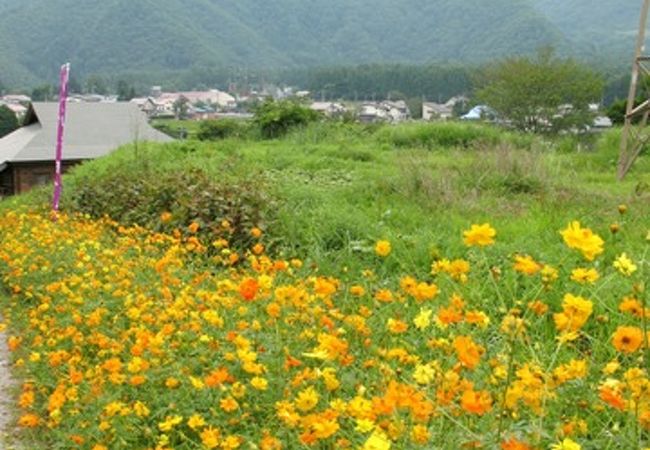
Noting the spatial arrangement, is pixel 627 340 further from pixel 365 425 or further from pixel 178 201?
pixel 178 201

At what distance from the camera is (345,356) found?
94.5 inches

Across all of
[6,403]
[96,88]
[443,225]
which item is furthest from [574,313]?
[96,88]

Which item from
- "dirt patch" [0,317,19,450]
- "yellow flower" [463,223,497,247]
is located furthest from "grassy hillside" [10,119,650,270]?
"yellow flower" [463,223,497,247]

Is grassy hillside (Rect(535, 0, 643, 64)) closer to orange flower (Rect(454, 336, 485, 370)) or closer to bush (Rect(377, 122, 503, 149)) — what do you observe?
bush (Rect(377, 122, 503, 149))

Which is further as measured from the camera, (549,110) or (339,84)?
(339,84)

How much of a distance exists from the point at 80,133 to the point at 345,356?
20.0 meters

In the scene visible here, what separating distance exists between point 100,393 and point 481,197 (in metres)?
4.41

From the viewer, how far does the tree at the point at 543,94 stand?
2769 centimetres

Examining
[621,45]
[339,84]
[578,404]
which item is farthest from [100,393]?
[621,45]

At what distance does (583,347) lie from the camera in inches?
131

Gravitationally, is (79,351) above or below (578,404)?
below

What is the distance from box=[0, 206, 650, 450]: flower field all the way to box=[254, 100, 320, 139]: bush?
1060cm

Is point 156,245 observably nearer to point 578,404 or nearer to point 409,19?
point 578,404

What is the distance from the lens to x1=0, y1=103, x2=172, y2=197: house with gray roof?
19969mm
